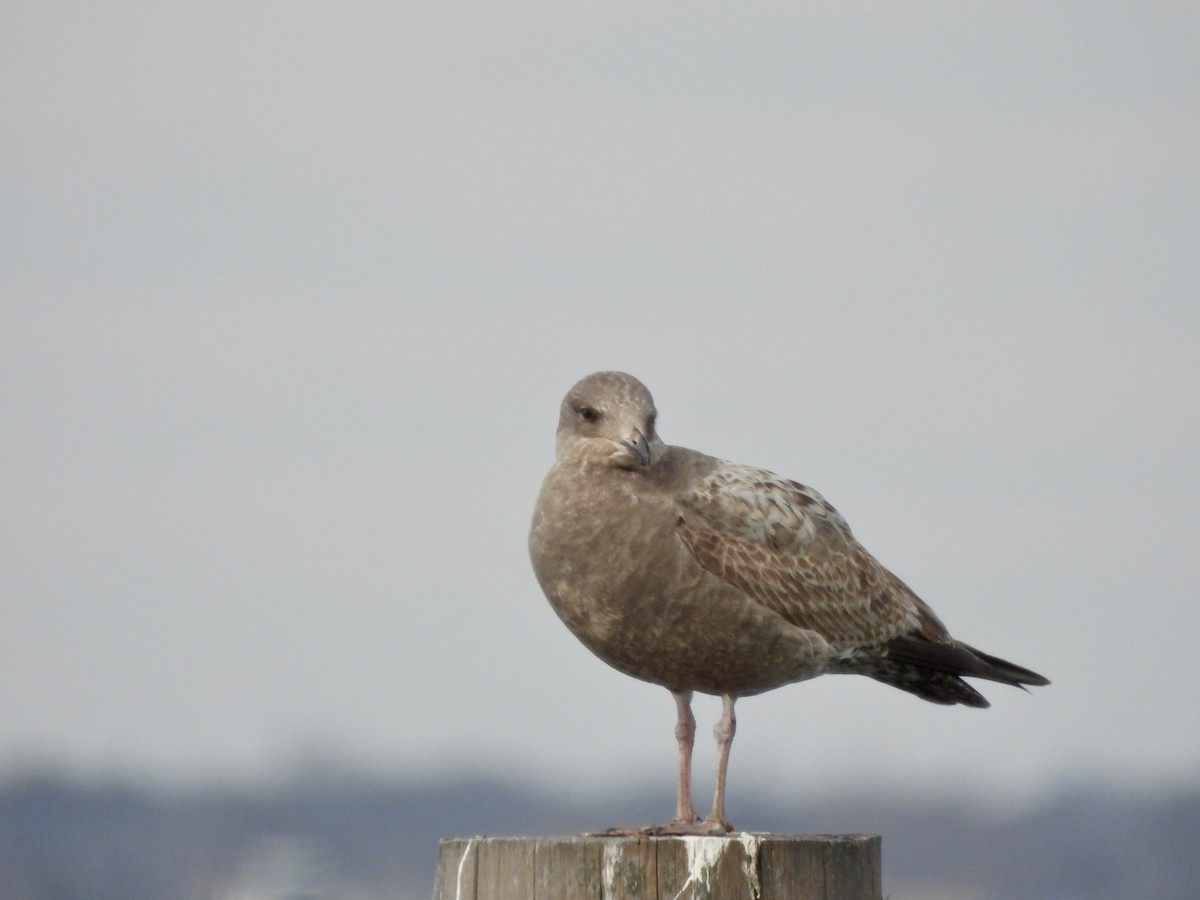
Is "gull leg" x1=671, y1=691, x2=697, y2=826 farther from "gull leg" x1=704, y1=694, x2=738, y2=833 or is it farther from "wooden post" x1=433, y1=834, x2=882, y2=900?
"wooden post" x1=433, y1=834, x2=882, y2=900

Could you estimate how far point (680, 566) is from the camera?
41.3 ft

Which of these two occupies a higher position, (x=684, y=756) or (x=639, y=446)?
(x=639, y=446)

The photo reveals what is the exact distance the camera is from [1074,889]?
357 ft

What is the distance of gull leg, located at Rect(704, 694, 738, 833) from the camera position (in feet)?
39.1

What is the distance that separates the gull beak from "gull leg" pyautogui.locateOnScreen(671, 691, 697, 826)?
1.31 meters

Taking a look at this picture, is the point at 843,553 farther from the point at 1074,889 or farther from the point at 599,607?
the point at 1074,889

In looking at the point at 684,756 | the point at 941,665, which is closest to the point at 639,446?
the point at 684,756

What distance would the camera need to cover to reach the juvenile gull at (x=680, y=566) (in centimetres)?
1245

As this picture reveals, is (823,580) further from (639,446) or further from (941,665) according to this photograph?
(639,446)

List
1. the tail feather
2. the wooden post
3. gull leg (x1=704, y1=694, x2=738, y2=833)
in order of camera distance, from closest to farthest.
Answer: the wooden post < gull leg (x1=704, y1=694, x2=738, y2=833) < the tail feather

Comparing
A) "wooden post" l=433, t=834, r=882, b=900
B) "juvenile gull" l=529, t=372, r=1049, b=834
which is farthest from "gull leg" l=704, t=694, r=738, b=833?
"wooden post" l=433, t=834, r=882, b=900

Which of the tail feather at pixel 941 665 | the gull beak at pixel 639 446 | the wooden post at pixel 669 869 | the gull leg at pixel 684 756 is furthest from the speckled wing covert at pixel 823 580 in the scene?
the wooden post at pixel 669 869

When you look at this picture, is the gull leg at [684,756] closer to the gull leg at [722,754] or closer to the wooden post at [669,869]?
the gull leg at [722,754]

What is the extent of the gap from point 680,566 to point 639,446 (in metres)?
0.63
